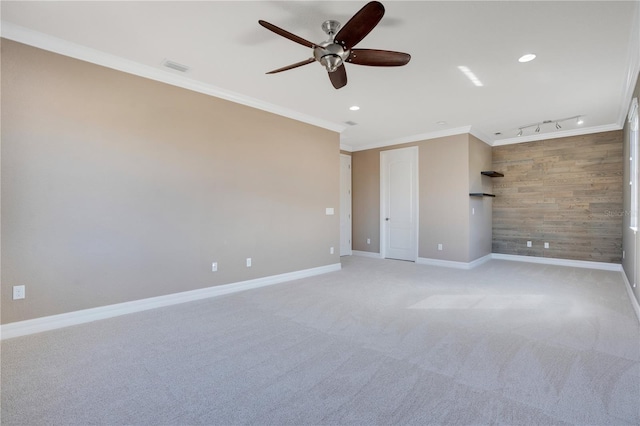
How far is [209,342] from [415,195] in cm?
519

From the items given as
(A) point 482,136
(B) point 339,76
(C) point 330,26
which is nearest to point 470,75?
(B) point 339,76

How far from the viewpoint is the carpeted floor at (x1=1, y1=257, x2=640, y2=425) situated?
169 centimetres

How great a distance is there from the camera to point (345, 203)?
7.43 meters

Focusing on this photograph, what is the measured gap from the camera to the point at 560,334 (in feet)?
8.95

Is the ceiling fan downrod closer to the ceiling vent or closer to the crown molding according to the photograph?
the ceiling vent

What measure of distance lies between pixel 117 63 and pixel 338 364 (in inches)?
145

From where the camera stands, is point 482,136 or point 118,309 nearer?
point 118,309

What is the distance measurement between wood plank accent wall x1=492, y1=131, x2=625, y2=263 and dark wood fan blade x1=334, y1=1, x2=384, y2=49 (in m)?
5.88

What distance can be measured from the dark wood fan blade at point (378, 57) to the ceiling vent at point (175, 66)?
1.98m

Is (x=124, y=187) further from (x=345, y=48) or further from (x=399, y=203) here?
(x=399, y=203)

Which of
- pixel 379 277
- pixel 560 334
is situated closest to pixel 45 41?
pixel 379 277

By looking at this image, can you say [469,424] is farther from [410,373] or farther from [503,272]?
[503,272]

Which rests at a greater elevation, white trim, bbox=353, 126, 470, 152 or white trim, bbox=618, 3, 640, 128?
white trim, bbox=353, 126, 470, 152

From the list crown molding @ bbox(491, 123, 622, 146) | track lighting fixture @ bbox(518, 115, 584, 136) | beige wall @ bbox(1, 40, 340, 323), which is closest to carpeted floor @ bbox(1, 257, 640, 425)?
beige wall @ bbox(1, 40, 340, 323)
